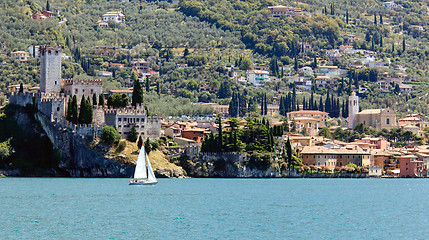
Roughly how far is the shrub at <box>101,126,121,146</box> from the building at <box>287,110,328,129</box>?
5865cm

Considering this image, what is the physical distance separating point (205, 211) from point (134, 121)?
4032 cm

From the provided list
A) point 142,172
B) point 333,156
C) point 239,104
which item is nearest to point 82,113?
point 142,172

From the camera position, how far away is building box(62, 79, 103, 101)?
99.4 m

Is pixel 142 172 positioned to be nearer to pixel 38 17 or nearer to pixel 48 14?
pixel 38 17

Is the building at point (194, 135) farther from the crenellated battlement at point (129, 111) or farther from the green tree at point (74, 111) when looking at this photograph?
the green tree at point (74, 111)

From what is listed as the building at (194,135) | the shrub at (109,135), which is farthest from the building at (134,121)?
the building at (194,135)

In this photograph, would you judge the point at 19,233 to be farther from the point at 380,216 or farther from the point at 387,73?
the point at 387,73

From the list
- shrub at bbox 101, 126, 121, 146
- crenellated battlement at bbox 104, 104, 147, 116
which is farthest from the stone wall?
crenellated battlement at bbox 104, 104, 147, 116

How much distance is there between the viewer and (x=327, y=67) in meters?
195

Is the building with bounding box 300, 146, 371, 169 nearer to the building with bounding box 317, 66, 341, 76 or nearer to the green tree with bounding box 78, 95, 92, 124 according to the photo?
the green tree with bounding box 78, 95, 92, 124

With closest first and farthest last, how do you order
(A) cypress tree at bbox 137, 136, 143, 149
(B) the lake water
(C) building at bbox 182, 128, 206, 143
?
1. (B) the lake water
2. (A) cypress tree at bbox 137, 136, 143, 149
3. (C) building at bbox 182, 128, 206, 143

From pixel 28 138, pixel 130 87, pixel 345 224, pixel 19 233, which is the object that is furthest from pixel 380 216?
pixel 130 87

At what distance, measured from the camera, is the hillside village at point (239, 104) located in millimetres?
98312

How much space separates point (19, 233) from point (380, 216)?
907 inches
